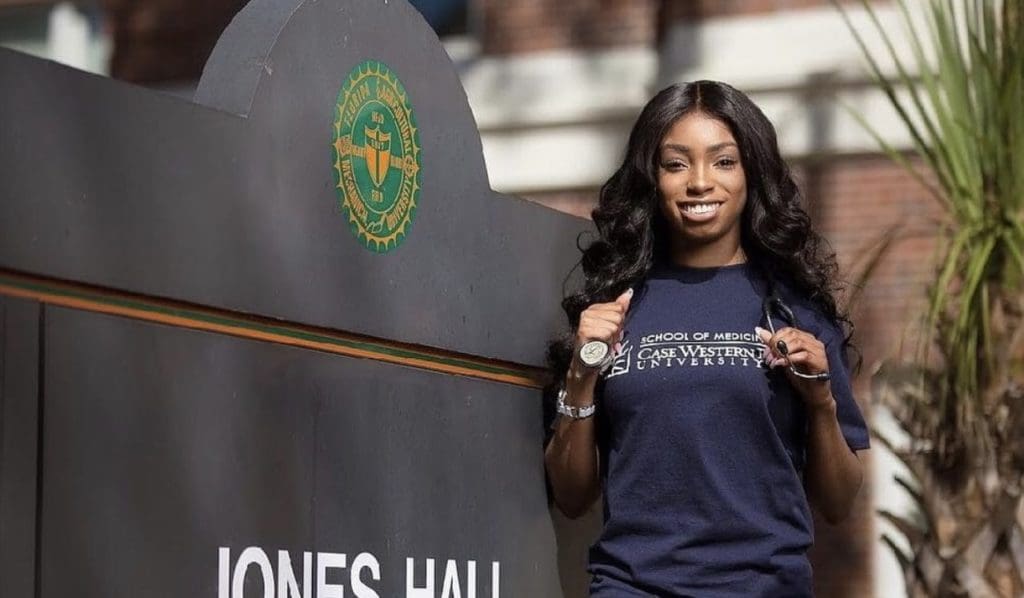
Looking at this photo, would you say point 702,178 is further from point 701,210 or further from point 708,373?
point 708,373

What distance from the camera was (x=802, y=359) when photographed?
3.89 meters

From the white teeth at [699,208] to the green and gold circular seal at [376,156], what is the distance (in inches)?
20.9

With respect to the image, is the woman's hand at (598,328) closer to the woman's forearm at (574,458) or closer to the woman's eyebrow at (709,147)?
the woman's forearm at (574,458)

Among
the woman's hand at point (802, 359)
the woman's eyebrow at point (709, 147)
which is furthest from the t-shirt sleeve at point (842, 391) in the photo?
the woman's eyebrow at point (709, 147)

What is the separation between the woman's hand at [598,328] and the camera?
13.1ft

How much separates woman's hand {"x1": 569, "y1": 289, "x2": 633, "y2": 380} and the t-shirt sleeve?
41 cm

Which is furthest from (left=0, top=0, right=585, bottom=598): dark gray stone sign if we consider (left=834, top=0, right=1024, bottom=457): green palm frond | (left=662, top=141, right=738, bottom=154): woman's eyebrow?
(left=834, top=0, right=1024, bottom=457): green palm frond

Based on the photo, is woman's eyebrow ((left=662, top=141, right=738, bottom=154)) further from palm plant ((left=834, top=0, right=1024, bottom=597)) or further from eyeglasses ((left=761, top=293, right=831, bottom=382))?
palm plant ((left=834, top=0, right=1024, bottom=597))

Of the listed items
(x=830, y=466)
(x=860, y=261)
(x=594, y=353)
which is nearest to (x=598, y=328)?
(x=594, y=353)

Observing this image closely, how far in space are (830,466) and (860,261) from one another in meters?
5.04

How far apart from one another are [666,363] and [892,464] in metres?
5.23

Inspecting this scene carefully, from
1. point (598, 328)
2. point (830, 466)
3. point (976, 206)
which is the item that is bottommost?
point (830, 466)

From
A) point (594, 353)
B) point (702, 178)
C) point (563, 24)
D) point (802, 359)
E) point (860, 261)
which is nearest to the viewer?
point (802, 359)

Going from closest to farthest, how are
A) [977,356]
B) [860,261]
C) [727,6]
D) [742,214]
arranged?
[742,214], [977,356], [860,261], [727,6]
